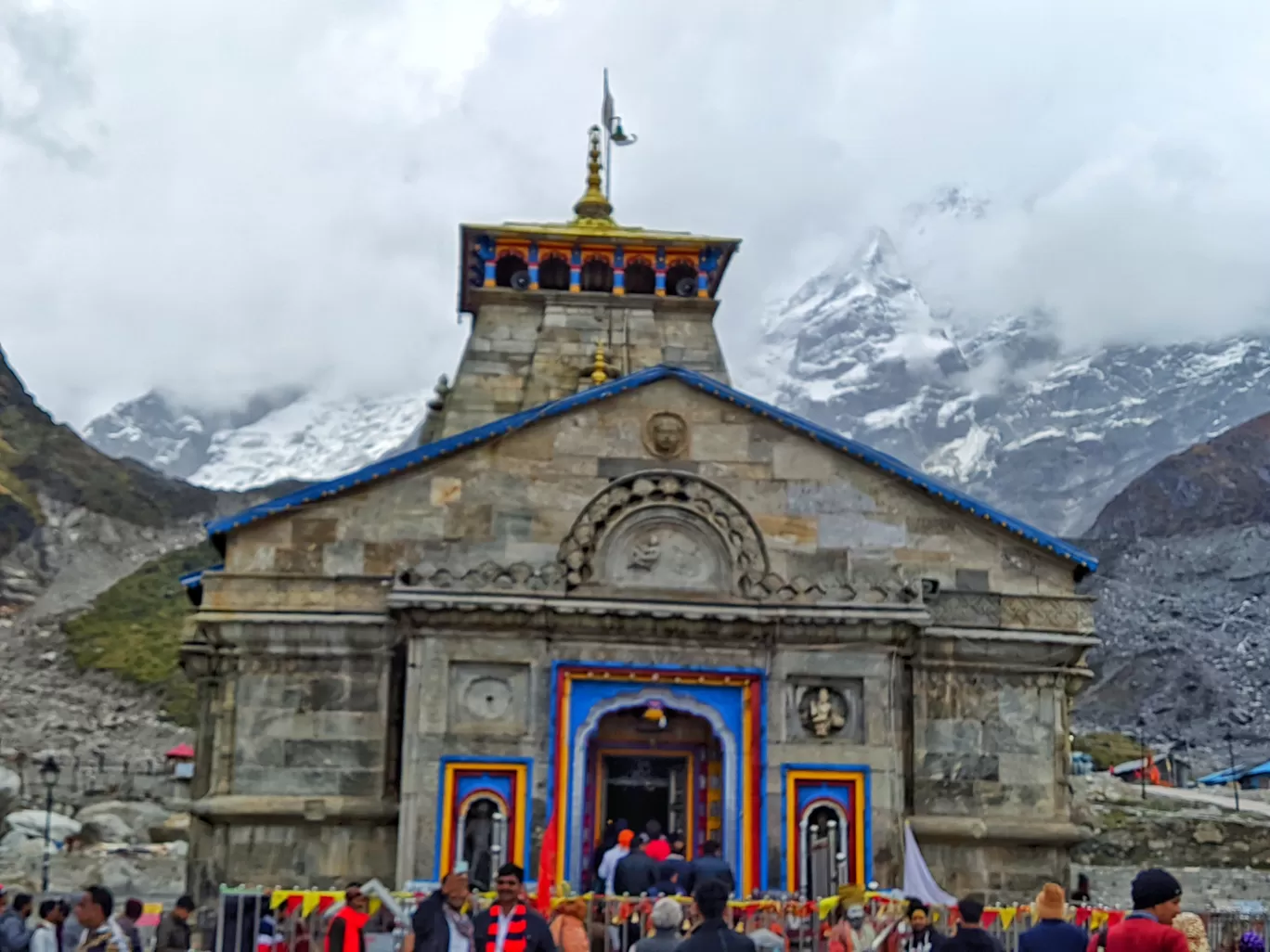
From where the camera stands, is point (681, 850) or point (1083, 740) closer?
point (681, 850)

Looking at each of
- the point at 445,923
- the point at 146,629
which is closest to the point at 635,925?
the point at 445,923

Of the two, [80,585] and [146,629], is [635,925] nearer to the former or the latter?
[146,629]

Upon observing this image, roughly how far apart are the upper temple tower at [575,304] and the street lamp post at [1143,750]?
29.0m

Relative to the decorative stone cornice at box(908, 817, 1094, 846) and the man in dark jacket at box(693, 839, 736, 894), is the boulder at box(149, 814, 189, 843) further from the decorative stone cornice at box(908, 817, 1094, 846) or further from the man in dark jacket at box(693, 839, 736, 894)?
the man in dark jacket at box(693, 839, 736, 894)

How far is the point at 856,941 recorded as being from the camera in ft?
51.4

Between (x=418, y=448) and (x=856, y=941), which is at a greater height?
(x=418, y=448)

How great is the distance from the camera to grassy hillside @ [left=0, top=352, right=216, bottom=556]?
90.8m

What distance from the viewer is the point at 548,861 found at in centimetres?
2145

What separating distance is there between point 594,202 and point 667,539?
1559cm

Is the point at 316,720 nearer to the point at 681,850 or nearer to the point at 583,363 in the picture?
the point at 681,850

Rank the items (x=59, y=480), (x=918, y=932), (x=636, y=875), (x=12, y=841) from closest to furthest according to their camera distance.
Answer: (x=918, y=932)
(x=636, y=875)
(x=12, y=841)
(x=59, y=480)

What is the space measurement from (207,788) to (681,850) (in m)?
7.42

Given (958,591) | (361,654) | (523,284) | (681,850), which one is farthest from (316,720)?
(523,284)

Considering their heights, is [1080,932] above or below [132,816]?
below
